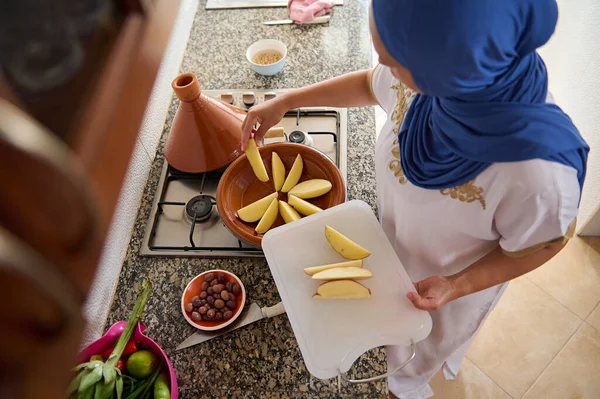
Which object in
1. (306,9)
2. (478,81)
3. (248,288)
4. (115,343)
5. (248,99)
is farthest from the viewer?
(306,9)

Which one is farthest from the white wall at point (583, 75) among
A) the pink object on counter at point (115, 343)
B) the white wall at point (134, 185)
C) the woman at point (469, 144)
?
the pink object on counter at point (115, 343)

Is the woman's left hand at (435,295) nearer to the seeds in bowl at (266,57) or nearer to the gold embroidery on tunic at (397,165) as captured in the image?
the gold embroidery on tunic at (397,165)

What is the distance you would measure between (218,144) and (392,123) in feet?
1.36

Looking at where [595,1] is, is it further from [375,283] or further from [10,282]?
[10,282]

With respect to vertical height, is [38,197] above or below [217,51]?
above

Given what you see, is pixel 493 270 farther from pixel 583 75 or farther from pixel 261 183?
pixel 583 75

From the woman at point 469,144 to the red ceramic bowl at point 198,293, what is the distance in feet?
1.09

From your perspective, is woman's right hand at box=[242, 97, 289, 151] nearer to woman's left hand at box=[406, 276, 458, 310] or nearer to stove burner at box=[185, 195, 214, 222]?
stove burner at box=[185, 195, 214, 222]

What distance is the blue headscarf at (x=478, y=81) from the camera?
0.51 meters

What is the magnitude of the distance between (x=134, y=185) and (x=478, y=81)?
819mm

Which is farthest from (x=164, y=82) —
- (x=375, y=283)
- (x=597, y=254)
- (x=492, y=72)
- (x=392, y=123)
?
(x=597, y=254)

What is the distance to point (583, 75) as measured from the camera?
1.84 meters

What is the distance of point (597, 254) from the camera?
190cm

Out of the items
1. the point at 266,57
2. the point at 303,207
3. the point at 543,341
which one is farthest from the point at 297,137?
the point at 543,341
